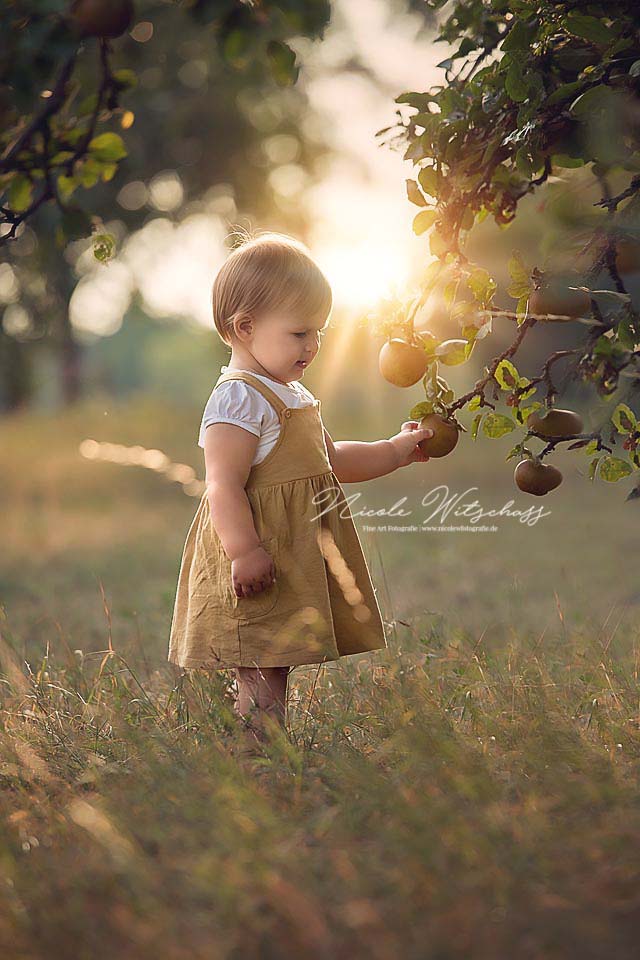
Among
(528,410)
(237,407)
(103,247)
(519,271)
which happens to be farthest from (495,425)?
(103,247)

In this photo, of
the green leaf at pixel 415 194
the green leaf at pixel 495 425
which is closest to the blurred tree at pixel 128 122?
the green leaf at pixel 415 194

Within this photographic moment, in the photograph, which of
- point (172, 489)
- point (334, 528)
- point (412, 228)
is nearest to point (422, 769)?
point (334, 528)

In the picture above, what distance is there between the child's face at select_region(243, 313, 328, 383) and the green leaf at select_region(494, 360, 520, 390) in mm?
680

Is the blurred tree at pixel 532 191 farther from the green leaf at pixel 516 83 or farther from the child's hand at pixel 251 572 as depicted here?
the child's hand at pixel 251 572

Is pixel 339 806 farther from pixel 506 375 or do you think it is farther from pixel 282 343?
pixel 282 343

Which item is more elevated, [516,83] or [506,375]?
[516,83]

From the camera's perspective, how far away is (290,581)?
298 cm

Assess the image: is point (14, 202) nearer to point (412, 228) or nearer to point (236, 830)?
point (412, 228)

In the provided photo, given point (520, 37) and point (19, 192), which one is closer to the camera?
point (520, 37)

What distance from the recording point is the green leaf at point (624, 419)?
8.47 feet

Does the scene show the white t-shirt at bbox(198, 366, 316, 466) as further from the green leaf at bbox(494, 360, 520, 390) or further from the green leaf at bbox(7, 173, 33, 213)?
the green leaf at bbox(7, 173, 33, 213)

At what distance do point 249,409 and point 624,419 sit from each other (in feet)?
3.46

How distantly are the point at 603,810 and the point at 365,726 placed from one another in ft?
3.01

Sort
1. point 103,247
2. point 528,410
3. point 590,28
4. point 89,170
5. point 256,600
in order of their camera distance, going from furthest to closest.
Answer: point 89,170 < point 103,247 < point 256,600 < point 528,410 < point 590,28
